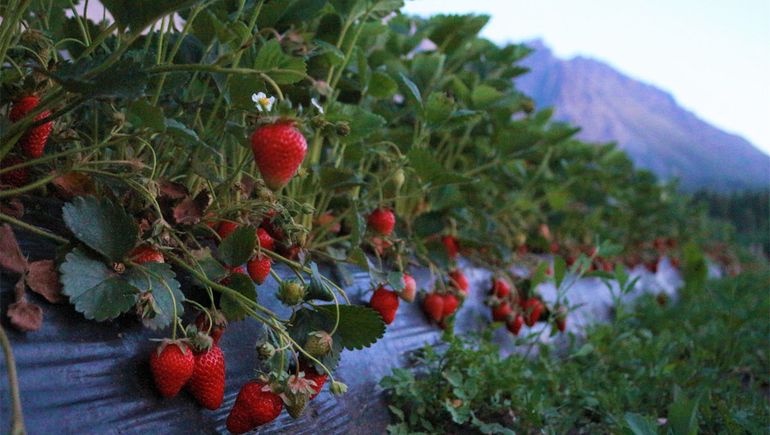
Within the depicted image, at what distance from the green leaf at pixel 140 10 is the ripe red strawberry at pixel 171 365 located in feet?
1.17

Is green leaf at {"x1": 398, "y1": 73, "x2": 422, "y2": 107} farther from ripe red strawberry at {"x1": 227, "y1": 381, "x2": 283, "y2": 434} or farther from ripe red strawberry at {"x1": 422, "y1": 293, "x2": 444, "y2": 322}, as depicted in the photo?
ripe red strawberry at {"x1": 227, "y1": 381, "x2": 283, "y2": 434}

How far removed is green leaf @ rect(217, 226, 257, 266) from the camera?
83 centimetres

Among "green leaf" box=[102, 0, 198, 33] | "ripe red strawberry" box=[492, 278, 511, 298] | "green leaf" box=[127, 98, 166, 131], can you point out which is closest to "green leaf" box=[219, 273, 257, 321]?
Answer: "green leaf" box=[127, 98, 166, 131]

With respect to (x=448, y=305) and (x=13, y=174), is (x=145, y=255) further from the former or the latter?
(x=448, y=305)

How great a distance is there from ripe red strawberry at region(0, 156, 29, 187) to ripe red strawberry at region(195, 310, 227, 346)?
0.99 ft

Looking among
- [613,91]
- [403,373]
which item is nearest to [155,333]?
[403,373]

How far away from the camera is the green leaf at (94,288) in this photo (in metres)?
0.70

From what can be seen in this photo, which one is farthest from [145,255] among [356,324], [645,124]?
[645,124]

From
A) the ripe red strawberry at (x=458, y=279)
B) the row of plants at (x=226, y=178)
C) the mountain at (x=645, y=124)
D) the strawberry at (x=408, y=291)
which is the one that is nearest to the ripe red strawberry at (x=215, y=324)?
the row of plants at (x=226, y=178)

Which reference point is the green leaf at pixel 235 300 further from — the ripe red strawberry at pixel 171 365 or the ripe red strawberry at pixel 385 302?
the ripe red strawberry at pixel 385 302

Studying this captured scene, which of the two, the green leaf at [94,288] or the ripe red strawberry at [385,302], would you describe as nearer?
the green leaf at [94,288]

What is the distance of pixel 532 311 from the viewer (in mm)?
1688

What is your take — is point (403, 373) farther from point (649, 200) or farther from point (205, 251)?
point (649, 200)

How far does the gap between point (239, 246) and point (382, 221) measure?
1.54 ft
